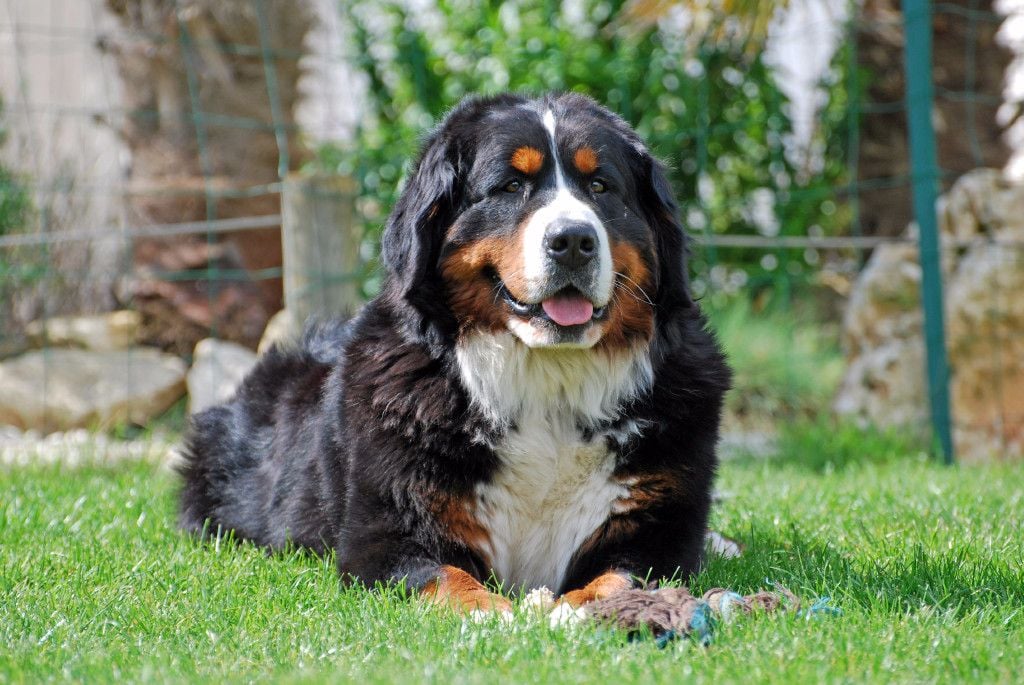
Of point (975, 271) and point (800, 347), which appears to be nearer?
point (975, 271)

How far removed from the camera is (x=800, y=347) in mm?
8703

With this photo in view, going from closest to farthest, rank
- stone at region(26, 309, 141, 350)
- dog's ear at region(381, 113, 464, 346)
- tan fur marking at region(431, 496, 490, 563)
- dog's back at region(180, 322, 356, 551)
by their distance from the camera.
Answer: tan fur marking at region(431, 496, 490, 563) < dog's ear at region(381, 113, 464, 346) < dog's back at region(180, 322, 356, 551) < stone at region(26, 309, 141, 350)

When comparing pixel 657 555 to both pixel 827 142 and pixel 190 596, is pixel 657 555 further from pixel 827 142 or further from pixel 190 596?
pixel 827 142

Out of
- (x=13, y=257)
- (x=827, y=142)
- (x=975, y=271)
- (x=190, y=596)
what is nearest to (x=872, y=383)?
(x=975, y=271)

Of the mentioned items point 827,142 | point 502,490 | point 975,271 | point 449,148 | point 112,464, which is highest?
point 827,142

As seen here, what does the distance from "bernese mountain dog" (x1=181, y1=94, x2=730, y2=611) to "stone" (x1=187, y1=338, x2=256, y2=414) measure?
360 centimetres

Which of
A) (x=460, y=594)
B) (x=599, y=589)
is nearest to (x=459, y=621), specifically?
(x=460, y=594)

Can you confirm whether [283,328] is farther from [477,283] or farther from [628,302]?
[628,302]

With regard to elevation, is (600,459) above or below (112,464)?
above

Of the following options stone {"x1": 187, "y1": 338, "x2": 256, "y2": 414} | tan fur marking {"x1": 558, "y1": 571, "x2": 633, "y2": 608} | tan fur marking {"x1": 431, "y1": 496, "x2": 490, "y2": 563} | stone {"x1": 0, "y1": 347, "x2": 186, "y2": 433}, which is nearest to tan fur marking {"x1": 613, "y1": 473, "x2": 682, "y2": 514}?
tan fur marking {"x1": 558, "y1": 571, "x2": 633, "y2": 608}

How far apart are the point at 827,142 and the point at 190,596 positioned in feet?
26.1

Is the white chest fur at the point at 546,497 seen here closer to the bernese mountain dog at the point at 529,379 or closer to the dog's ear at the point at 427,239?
the bernese mountain dog at the point at 529,379

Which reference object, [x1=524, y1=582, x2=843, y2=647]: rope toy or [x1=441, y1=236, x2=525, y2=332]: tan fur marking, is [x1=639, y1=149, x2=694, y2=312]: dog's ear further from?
[x1=524, y1=582, x2=843, y2=647]: rope toy

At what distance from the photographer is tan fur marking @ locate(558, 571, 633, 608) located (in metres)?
2.99
